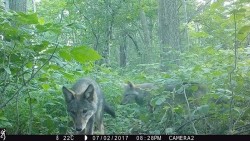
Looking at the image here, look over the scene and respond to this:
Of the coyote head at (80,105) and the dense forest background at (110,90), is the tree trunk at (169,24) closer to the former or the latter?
the dense forest background at (110,90)

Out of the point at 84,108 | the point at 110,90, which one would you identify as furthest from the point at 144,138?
the point at 110,90

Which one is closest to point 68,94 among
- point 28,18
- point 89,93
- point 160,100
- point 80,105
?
point 80,105

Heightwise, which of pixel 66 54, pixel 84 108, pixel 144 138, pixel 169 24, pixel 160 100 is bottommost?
pixel 144 138

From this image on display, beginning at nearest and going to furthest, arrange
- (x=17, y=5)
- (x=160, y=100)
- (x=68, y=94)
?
(x=160, y=100), (x=68, y=94), (x=17, y=5)

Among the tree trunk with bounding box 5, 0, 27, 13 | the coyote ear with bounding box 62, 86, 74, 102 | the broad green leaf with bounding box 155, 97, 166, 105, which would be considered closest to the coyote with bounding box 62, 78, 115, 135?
the coyote ear with bounding box 62, 86, 74, 102

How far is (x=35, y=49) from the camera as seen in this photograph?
5172 millimetres

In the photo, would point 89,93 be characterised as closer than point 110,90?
Yes

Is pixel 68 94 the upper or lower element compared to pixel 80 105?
upper

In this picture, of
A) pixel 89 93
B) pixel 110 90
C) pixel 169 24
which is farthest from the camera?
pixel 169 24

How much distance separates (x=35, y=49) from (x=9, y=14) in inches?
23.4

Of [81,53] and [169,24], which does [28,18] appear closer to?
[81,53]

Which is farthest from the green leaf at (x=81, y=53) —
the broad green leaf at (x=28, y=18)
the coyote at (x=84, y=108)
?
the coyote at (x=84, y=108)

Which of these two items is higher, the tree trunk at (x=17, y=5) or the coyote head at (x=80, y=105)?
the tree trunk at (x=17, y=5)

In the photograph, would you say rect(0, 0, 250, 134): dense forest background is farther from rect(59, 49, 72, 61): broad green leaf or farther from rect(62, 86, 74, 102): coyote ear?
rect(62, 86, 74, 102): coyote ear
